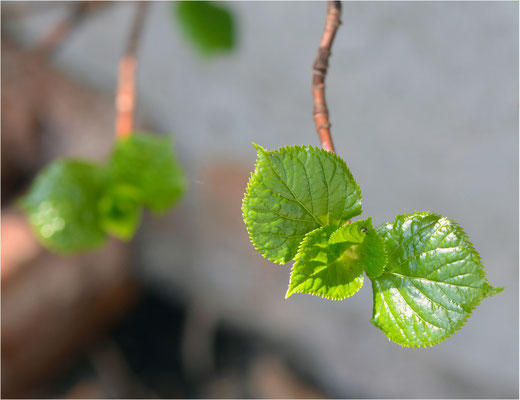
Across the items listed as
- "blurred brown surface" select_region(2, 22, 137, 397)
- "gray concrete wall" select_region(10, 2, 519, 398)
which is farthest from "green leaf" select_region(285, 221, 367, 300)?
"blurred brown surface" select_region(2, 22, 137, 397)

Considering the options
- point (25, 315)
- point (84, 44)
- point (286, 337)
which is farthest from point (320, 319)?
point (84, 44)

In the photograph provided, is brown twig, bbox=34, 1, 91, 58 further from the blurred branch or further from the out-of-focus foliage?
the out-of-focus foliage

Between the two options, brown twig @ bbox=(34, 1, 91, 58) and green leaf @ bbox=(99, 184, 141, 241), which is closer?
green leaf @ bbox=(99, 184, 141, 241)

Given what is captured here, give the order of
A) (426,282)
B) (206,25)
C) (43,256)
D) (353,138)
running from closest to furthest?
(426,282) < (206,25) < (353,138) < (43,256)

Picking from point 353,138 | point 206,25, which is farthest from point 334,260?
point 353,138

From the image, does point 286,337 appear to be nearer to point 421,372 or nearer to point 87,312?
point 421,372

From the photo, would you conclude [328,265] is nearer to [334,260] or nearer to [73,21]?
[334,260]
